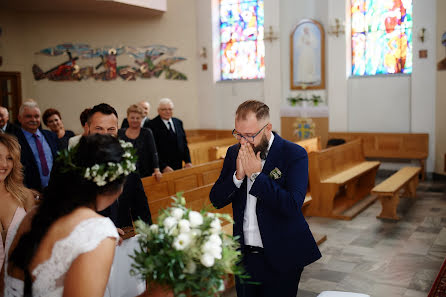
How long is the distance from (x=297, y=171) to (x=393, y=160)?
10.0m

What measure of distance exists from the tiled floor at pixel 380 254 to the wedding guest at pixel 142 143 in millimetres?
1656

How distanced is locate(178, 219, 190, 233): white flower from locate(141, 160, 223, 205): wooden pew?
11.8ft

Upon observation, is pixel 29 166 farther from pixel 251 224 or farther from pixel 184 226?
pixel 184 226

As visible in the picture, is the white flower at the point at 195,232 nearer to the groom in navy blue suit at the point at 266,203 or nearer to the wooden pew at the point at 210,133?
the groom in navy blue suit at the point at 266,203

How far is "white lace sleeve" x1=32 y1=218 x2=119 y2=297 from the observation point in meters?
1.67

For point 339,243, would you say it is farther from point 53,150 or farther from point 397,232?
point 53,150

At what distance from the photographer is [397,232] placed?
672 cm

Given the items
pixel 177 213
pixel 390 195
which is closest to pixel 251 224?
pixel 177 213

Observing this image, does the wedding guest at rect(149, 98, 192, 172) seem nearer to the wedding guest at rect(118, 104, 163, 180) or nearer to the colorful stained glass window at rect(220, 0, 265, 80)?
the wedding guest at rect(118, 104, 163, 180)

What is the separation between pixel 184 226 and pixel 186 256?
101 millimetres

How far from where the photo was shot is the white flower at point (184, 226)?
1661mm

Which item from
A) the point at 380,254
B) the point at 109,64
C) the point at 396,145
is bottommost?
the point at 380,254

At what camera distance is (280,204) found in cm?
244


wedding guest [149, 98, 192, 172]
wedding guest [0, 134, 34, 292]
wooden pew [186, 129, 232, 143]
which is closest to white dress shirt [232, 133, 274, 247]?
wedding guest [0, 134, 34, 292]
